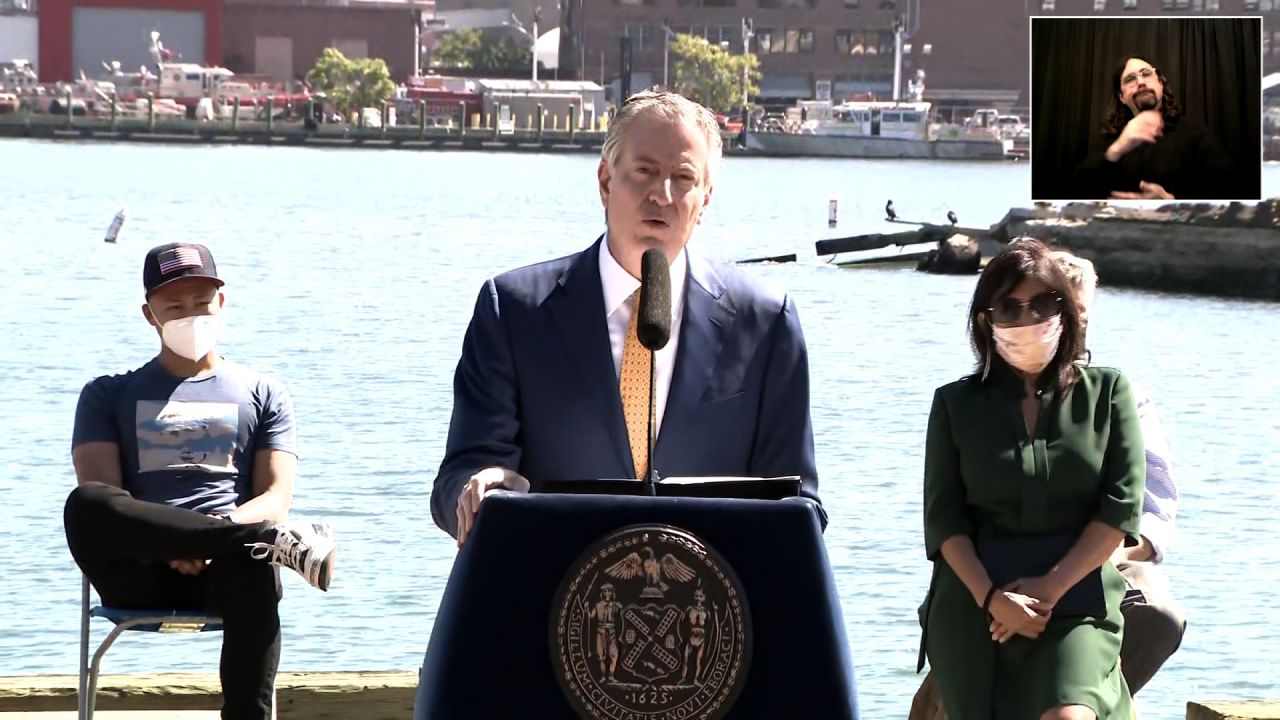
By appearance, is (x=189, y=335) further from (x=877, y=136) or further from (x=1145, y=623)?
(x=877, y=136)

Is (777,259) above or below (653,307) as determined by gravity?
below

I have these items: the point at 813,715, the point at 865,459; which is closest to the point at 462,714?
the point at 813,715

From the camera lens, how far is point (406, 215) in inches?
2511

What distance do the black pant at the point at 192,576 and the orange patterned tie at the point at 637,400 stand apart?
69.8 inches

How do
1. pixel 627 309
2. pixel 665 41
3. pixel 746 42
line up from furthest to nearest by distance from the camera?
1. pixel 746 42
2. pixel 665 41
3. pixel 627 309

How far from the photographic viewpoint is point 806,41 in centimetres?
12825

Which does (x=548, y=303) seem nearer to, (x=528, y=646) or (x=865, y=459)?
(x=528, y=646)

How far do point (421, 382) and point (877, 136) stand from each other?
3695 inches

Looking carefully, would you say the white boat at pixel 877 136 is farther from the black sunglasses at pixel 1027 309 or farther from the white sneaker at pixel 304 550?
the black sunglasses at pixel 1027 309

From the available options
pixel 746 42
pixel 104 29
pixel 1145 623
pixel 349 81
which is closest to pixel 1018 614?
pixel 1145 623

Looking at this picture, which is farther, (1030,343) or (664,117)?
(1030,343)

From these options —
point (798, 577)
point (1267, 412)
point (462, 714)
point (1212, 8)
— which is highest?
point (1212, 8)

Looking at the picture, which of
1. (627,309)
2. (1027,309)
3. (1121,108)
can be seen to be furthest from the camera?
(1121,108)

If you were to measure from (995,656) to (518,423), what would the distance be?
1410 mm
